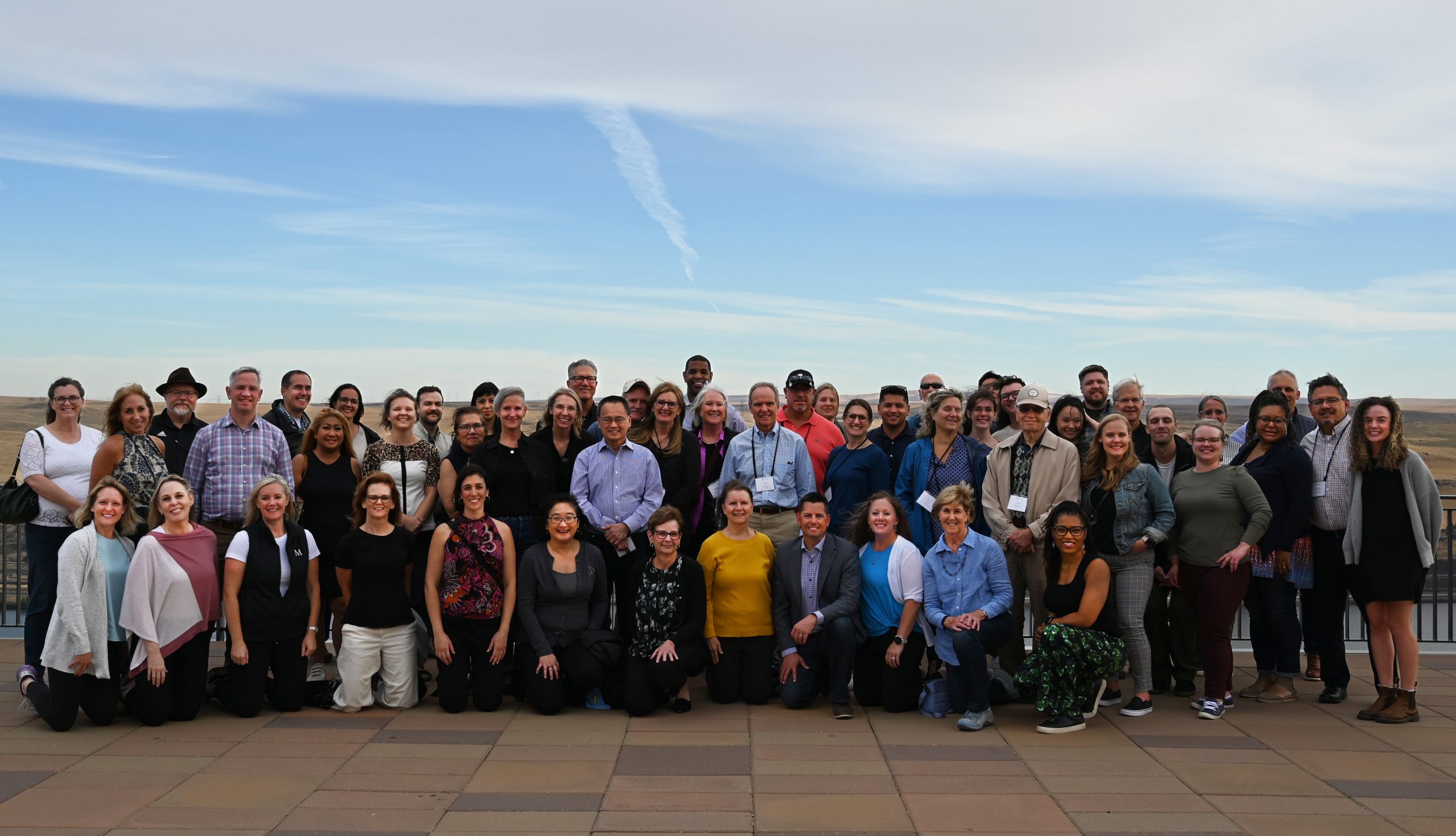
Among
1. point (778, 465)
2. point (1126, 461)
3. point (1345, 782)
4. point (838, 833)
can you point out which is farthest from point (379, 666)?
point (1345, 782)

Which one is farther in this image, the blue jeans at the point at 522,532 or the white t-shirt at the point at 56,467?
the blue jeans at the point at 522,532

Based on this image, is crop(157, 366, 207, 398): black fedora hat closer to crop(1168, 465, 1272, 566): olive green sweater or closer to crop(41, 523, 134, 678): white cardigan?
crop(41, 523, 134, 678): white cardigan

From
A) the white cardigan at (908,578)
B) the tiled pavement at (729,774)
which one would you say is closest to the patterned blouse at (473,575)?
the tiled pavement at (729,774)

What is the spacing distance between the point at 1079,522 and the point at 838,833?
2.50 meters

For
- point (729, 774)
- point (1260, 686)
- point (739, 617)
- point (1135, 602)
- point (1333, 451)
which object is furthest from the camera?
point (1260, 686)

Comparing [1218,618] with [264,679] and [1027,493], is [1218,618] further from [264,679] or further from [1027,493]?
[264,679]

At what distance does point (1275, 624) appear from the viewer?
6.62 m

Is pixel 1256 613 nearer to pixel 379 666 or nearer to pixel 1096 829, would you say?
pixel 1096 829

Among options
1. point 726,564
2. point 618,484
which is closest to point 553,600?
point 618,484

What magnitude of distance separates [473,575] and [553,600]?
466mm

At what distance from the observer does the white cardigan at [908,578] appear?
6.40 meters

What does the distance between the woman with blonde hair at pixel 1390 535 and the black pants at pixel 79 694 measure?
21.6ft

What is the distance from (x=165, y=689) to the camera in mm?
6004

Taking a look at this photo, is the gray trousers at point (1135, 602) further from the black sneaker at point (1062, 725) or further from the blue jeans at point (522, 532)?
the blue jeans at point (522, 532)
